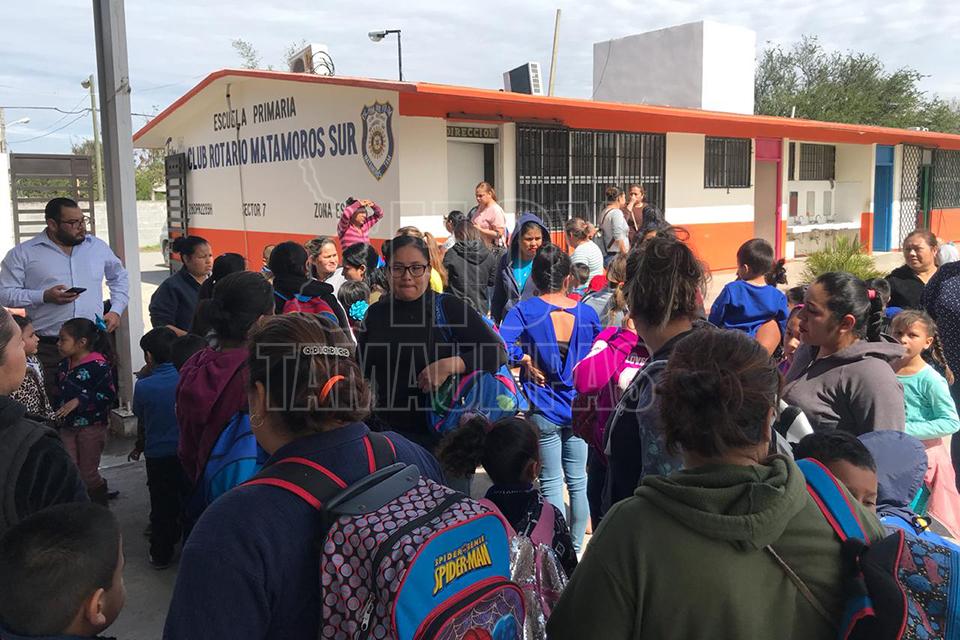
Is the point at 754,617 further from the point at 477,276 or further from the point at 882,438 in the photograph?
the point at 477,276

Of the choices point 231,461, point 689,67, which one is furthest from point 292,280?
point 689,67

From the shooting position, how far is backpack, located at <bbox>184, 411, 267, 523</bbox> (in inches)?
98.7

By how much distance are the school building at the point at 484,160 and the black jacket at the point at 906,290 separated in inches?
222

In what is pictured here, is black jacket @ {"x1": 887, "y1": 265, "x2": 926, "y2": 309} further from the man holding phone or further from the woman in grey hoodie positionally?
the man holding phone

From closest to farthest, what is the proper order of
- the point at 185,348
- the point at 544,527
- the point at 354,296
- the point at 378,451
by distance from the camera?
the point at 378,451 < the point at 544,527 < the point at 185,348 < the point at 354,296

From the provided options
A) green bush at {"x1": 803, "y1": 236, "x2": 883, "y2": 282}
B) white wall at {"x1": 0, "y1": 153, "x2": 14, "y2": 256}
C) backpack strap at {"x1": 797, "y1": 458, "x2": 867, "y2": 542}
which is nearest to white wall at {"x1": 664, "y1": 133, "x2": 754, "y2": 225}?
green bush at {"x1": 803, "y1": 236, "x2": 883, "y2": 282}

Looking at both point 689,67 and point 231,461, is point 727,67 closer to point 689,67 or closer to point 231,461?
point 689,67

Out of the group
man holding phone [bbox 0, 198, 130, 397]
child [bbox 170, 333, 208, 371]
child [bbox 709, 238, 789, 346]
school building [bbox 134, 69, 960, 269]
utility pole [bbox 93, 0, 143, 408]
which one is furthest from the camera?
school building [bbox 134, 69, 960, 269]

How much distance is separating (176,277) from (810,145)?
17596mm

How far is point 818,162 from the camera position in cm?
1917

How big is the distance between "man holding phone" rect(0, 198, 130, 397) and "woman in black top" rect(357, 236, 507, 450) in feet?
8.69

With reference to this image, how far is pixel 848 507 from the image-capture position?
1.49 metres

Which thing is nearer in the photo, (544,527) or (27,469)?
(27,469)

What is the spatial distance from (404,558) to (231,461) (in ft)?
4.41
